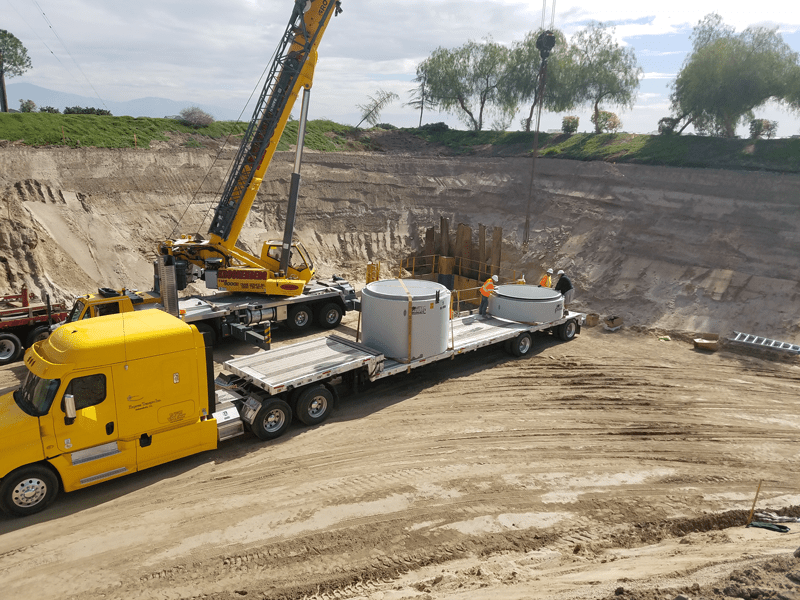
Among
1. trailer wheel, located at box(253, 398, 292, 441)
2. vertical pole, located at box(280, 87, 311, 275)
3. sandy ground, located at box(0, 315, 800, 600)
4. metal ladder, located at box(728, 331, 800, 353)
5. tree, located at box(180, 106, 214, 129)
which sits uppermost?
tree, located at box(180, 106, 214, 129)

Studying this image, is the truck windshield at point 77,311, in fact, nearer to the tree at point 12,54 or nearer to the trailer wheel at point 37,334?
the trailer wheel at point 37,334

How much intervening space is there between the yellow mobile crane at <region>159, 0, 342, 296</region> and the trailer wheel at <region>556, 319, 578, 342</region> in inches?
302

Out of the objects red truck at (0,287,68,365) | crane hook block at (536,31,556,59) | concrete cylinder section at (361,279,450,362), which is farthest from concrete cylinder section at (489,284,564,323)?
red truck at (0,287,68,365)

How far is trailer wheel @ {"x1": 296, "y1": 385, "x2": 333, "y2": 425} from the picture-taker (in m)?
10.3

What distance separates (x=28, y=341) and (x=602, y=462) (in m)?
13.5

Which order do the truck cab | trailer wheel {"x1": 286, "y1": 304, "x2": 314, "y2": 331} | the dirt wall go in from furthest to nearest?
the dirt wall
trailer wheel {"x1": 286, "y1": 304, "x2": 314, "y2": 331}
the truck cab

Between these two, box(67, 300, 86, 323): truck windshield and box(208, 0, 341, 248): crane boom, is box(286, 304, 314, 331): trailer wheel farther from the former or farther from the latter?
box(67, 300, 86, 323): truck windshield

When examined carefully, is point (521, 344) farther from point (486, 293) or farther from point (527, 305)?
point (486, 293)

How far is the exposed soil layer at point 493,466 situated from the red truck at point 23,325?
559 mm

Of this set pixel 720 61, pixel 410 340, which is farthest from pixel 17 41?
pixel 720 61

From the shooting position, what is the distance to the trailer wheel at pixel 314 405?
10341 millimetres

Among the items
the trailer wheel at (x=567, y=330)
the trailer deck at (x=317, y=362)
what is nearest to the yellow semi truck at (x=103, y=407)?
the trailer deck at (x=317, y=362)

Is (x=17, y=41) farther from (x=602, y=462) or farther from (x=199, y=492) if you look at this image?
(x=602, y=462)

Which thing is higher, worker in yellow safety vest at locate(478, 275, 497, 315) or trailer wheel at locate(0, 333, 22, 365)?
worker in yellow safety vest at locate(478, 275, 497, 315)
